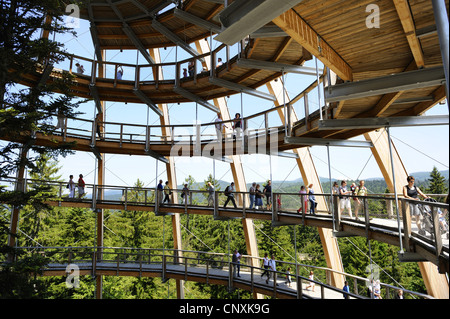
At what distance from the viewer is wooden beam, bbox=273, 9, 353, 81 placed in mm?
4645

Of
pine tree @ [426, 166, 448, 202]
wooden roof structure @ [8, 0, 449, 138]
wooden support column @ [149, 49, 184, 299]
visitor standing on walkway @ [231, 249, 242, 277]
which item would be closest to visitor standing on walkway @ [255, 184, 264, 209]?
visitor standing on walkway @ [231, 249, 242, 277]

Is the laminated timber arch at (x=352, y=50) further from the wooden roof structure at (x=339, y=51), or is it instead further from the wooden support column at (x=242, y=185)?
the wooden support column at (x=242, y=185)

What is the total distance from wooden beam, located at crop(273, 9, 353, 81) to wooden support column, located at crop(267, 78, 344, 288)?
847 centimetres

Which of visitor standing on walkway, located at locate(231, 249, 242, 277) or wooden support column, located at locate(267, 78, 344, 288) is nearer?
visitor standing on walkway, located at locate(231, 249, 242, 277)

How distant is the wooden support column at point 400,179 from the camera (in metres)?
11.2

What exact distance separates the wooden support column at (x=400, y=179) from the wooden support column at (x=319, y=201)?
2.97 meters

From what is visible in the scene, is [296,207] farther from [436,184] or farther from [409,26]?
[436,184]

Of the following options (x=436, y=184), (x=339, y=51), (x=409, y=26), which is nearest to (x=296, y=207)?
(x=339, y=51)

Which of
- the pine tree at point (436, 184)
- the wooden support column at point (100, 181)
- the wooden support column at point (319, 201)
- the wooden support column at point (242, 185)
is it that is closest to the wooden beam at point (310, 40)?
the wooden support column at point (319, 201)

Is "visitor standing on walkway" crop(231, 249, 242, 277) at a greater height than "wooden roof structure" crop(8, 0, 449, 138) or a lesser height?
lesser

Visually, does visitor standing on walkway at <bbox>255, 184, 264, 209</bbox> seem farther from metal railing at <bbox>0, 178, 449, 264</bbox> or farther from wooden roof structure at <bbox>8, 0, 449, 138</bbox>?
wooden roof structure at <bbox>8, 0, 449, 138</bbox>

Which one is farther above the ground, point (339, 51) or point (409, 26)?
point (339, 51)

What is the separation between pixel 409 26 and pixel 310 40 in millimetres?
1392

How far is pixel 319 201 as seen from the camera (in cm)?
1488
